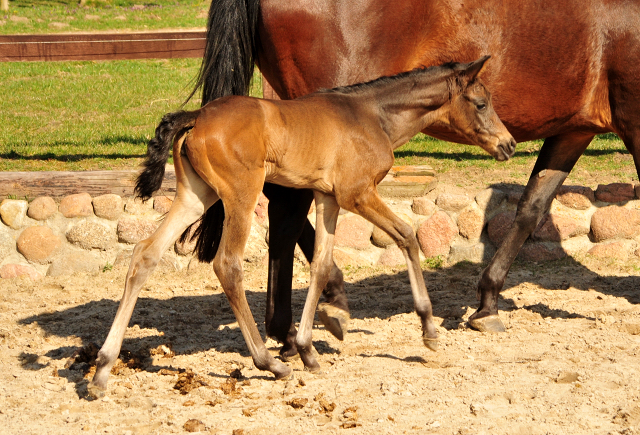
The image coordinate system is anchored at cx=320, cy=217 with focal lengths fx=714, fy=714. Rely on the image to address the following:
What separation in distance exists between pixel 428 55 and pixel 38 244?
3.45 m

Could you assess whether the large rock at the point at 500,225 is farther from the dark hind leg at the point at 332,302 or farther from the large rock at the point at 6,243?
the large rock at the point at 6,243

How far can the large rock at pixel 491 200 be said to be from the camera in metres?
5.93

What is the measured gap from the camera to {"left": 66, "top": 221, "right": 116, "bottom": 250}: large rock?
5762mm

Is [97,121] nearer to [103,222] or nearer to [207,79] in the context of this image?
[103,222]

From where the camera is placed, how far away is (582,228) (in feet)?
19.3

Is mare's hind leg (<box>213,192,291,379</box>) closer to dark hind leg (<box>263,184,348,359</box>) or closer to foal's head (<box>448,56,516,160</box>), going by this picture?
dark hind leg (<box>263,184,348,359</box>)

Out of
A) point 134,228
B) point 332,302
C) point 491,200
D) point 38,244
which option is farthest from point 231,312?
point 491,200

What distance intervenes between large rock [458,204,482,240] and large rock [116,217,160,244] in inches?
98.4

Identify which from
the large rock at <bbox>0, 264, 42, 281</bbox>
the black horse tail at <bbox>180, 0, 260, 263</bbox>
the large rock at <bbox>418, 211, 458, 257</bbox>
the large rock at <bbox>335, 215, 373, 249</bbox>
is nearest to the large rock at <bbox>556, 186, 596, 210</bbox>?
the large rock at <bbox>418, 211, 458, 257</bbox>

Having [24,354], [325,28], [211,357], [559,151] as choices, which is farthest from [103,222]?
[559,151]

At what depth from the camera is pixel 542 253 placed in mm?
5863

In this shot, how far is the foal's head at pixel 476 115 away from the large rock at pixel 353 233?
203 centimetres

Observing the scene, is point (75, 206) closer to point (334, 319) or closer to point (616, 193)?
point (334, 319)

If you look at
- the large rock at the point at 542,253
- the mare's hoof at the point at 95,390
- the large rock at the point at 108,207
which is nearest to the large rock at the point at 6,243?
the large rock at the point at 108,207
